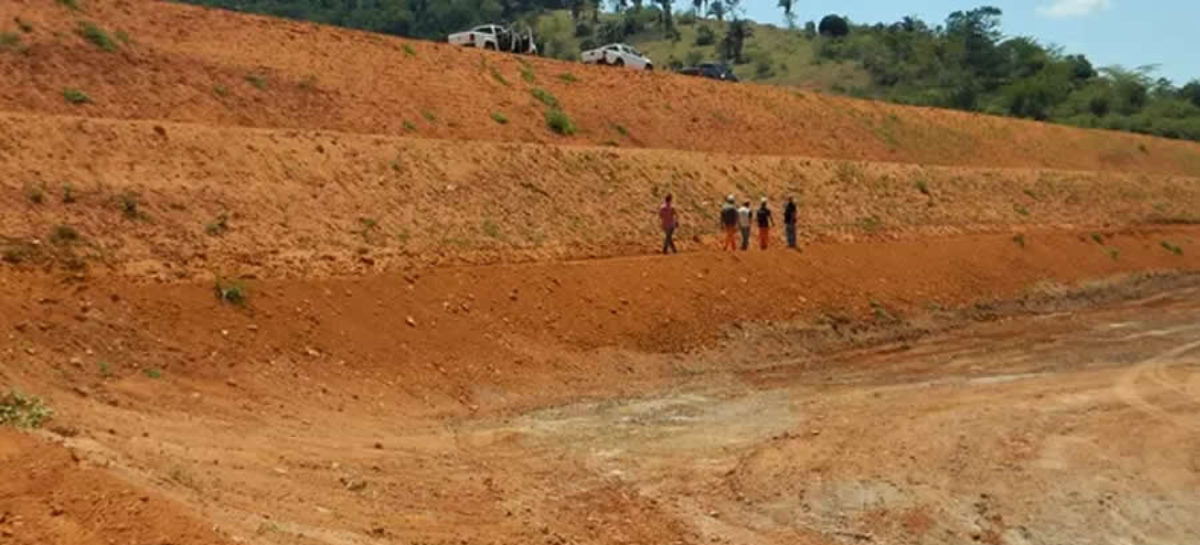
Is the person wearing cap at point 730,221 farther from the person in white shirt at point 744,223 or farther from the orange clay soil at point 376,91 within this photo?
the orange clay soil at point 376,91

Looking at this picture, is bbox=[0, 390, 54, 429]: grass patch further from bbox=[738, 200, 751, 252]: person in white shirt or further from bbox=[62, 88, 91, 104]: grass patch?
bbox=[738, 200, 751, 252]: person in white shirt

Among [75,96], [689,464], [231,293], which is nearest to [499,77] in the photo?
[75,96]

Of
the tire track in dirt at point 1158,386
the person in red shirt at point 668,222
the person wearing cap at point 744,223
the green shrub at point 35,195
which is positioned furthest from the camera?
the person wearing cap at point 744,223

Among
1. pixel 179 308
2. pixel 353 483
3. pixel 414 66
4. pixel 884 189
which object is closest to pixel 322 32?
pixel 414 66

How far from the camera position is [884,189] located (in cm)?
3544

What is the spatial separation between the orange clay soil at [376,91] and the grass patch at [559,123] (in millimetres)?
231

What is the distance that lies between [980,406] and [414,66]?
17.7 meters

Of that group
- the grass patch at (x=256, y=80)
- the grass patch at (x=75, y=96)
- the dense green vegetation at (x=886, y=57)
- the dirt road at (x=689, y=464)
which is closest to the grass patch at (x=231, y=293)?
the dirt road at (x=689, y=464)

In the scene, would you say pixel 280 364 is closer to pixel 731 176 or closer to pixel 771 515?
pixel 771 515

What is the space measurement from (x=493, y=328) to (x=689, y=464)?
6.03 meters

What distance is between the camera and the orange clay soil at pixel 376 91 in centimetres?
2228

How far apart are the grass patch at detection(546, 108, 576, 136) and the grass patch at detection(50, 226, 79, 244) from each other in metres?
14.9

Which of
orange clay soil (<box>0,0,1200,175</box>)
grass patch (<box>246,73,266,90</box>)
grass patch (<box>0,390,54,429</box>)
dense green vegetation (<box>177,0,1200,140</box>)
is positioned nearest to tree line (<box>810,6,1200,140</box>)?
dense green vegetation (<box>177,0,1200,140</box>)

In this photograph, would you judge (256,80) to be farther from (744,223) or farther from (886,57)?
(886,57)
